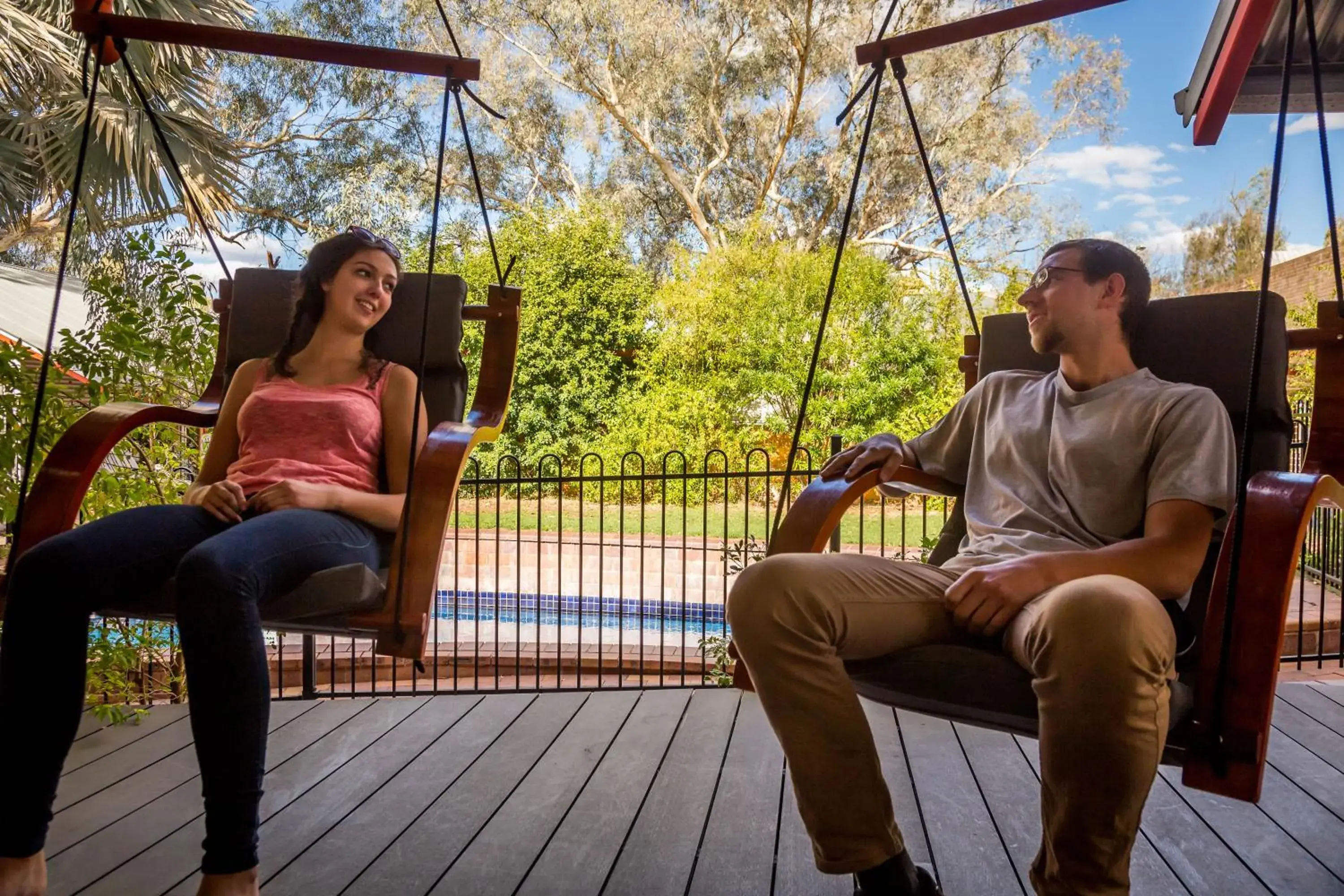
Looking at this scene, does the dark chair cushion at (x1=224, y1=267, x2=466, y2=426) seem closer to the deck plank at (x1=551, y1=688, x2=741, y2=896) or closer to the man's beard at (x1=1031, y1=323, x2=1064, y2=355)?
the deck plank at (x1=551, y1=688, x2=741, y2=896)

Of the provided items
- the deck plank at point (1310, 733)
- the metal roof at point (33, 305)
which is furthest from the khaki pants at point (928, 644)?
the metal roof at point (33, 305)

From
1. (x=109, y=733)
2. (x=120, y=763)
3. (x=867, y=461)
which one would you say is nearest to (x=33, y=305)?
(x=109, y=733)

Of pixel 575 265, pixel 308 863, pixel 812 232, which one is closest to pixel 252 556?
pixel 308 863

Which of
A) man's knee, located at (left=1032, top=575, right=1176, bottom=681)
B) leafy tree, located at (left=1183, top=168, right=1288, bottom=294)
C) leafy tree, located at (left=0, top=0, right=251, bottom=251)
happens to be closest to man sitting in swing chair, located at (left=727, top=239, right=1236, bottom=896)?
man's knee, located at (left=1032, top=575, right=1176, bottom=681)

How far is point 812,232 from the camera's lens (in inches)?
485

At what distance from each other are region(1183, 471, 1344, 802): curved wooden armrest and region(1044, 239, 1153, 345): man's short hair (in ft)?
1.59

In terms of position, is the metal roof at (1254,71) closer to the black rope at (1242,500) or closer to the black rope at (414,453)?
the black rope at (1242,500)

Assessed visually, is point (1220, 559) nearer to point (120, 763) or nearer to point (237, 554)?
point (237, 554)

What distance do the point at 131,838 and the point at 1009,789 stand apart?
62.0 inches

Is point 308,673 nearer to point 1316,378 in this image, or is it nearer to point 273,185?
point 1316,378

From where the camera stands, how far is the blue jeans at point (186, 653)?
1.19 meters

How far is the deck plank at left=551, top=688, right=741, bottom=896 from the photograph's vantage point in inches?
60.5

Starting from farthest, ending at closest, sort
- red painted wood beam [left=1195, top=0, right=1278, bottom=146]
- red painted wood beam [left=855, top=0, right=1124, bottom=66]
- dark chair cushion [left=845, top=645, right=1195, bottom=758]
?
red painted wood beam [left=1195, top=0, right=1278, bottom=146] → red painted wood beam [left=855, top=0, right=1124, bottom=66] → dark chair cushion [left=845, top=645, right=1195, bottom=758]

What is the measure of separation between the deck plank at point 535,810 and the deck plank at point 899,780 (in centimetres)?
54
